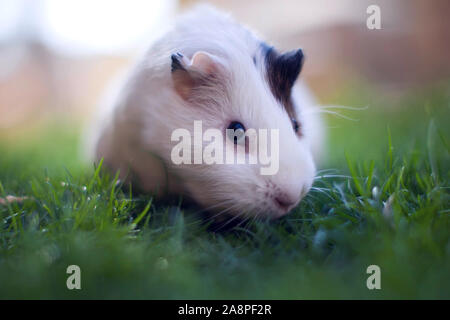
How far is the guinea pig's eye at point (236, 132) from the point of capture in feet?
6.01

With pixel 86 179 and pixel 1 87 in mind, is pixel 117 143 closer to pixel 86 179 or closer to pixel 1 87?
pixel 86 179

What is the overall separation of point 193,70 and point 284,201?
81cm

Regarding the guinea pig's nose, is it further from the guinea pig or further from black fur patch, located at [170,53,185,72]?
black fur patch, located at [170,53,185,72]

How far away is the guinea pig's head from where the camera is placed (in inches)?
68.2

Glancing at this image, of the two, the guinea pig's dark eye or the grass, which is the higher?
the guinea pig's dark eye

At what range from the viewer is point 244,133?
1837 mm

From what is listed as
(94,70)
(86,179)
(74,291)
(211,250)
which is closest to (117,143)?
(86,179)
